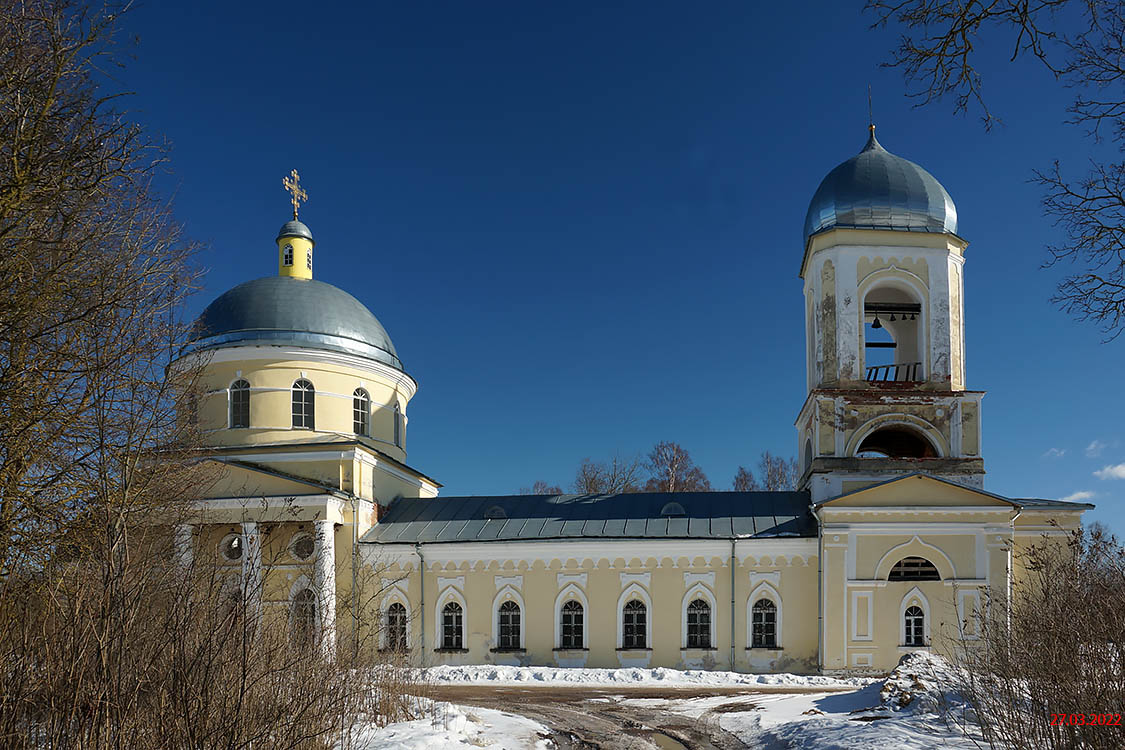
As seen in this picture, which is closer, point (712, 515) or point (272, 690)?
point (272, 690)

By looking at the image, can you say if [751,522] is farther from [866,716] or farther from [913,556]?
[866,716]

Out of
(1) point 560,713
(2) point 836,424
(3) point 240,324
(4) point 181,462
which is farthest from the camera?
(3) point 240,324

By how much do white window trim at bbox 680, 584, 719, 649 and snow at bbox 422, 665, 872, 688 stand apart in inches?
58.3

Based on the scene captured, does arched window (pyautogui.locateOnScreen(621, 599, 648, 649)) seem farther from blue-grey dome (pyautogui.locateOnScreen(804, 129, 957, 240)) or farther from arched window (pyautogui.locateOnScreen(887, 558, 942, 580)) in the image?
blue-grey dome (pyautogui.locateOnScreen(804, 129, 957, 240))

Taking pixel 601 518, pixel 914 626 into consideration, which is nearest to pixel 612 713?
pixel 601 518

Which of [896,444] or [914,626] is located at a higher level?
[896,444]

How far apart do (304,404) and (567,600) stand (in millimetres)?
8824

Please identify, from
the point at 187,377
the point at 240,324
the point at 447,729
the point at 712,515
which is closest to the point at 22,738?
the point at 447,729

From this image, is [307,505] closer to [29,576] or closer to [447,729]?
[447,729]

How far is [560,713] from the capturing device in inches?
569

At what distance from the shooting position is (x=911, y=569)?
22156mm

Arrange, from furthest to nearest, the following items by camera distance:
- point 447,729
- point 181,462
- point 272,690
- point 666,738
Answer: point 181,462, point 666,738, point 447,729, point 272,690

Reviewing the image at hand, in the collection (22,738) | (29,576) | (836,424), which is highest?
(836,424)

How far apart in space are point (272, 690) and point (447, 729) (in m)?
3.95
